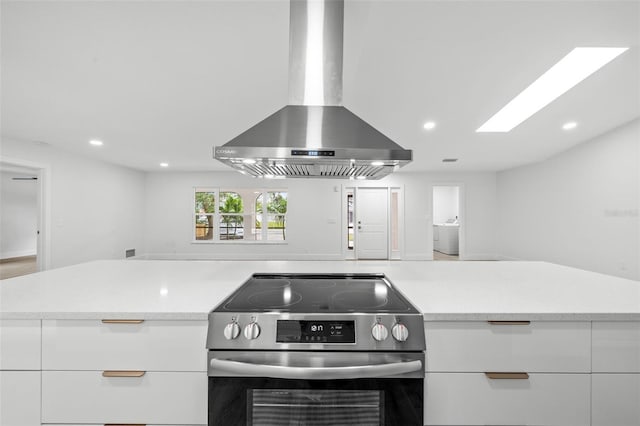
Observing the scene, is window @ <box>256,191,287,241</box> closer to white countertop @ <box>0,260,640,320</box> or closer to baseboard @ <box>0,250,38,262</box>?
white countertop @ <box>0,260,640,320</box>

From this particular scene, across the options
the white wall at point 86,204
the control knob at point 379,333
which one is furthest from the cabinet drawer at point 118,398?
the white wall at point 86,204

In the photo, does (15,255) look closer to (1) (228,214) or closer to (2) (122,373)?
(1) (228,214)

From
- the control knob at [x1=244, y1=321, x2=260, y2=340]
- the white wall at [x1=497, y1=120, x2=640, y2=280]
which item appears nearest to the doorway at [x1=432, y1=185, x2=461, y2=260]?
the white wall at [x1=497, y1=120, x2=640, y2=280]

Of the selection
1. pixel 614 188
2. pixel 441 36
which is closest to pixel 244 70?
pixel 441 36

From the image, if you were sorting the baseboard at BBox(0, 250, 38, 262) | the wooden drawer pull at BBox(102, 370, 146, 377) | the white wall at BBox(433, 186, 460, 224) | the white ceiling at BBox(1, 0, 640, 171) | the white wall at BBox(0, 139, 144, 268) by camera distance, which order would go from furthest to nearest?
the white wall at BBox(433, 186, 460, 224) < the baseboard at BBox(0, 250, 38, 262) < the white wall at BBox(0, 139, 144, 268) < the white ceiling at BBox(1, 0, 640, 171) < the wooden drawer pull at BBox(102, 370, 146, 377)

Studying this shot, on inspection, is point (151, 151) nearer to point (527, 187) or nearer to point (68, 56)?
point (68, 56)

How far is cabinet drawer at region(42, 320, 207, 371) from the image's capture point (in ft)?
3.33

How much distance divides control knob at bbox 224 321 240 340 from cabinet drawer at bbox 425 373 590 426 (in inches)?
31.2

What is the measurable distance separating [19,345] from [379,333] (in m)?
1.32

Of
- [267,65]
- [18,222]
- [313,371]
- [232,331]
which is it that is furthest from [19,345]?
[18,222]

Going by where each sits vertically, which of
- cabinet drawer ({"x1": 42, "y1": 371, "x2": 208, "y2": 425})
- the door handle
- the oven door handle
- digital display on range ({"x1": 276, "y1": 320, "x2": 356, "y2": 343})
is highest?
digital display on range ({"x1": 276, "y1": 320, "x2": 356, "y2": 343})

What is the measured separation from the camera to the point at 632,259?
386cm

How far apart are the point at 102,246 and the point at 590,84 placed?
27.5 ft

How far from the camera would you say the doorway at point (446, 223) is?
8.15 meters
